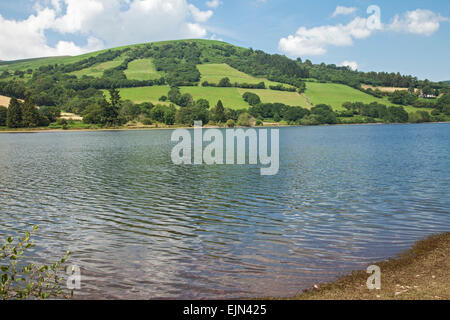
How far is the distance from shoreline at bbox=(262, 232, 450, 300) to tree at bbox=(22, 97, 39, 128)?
172674 mm

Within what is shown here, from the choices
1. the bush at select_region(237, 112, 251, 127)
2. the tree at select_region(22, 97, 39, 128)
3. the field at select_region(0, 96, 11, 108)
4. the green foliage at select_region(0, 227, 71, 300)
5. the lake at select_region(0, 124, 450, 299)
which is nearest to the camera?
the green foliage at select_region(0, 227, 71, 300)

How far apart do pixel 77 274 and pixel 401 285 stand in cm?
1078

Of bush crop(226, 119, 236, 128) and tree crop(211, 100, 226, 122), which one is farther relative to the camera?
tree crop(211, 100, 226, 122)

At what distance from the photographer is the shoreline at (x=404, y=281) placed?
10594 mm

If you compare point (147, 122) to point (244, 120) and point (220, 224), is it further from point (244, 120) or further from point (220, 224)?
point (220, 224)

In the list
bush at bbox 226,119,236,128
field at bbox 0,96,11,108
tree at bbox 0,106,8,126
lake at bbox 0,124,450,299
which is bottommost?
lake at bbox 0,124,450,299

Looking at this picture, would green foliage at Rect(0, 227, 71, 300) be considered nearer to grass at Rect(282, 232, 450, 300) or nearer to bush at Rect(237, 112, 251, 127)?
grass at Rect(282, 232, 450, 300)

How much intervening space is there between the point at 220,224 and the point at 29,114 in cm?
16521

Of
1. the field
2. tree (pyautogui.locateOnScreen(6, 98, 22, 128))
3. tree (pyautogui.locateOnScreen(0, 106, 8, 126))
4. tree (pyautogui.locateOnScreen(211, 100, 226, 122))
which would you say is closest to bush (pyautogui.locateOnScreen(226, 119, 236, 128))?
tree (pyautogui.locateOnScreen(211, 100, 226, 122))

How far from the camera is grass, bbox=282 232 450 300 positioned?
10.6 metres

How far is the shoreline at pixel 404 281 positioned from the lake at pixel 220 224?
626 millimetres

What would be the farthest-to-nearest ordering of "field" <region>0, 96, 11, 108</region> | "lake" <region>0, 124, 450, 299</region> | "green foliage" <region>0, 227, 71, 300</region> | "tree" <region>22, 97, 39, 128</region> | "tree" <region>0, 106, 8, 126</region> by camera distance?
"field" <region>0, 96, 11, 108</region>, "tree" <region>22, 97, 39, 128</region>, "tree" <region>0, 106, 8, 126</region>, "lake" <region>0, 124, 450, 299</region>, "green foliage" <region>0, 227, 71, 300</region>
